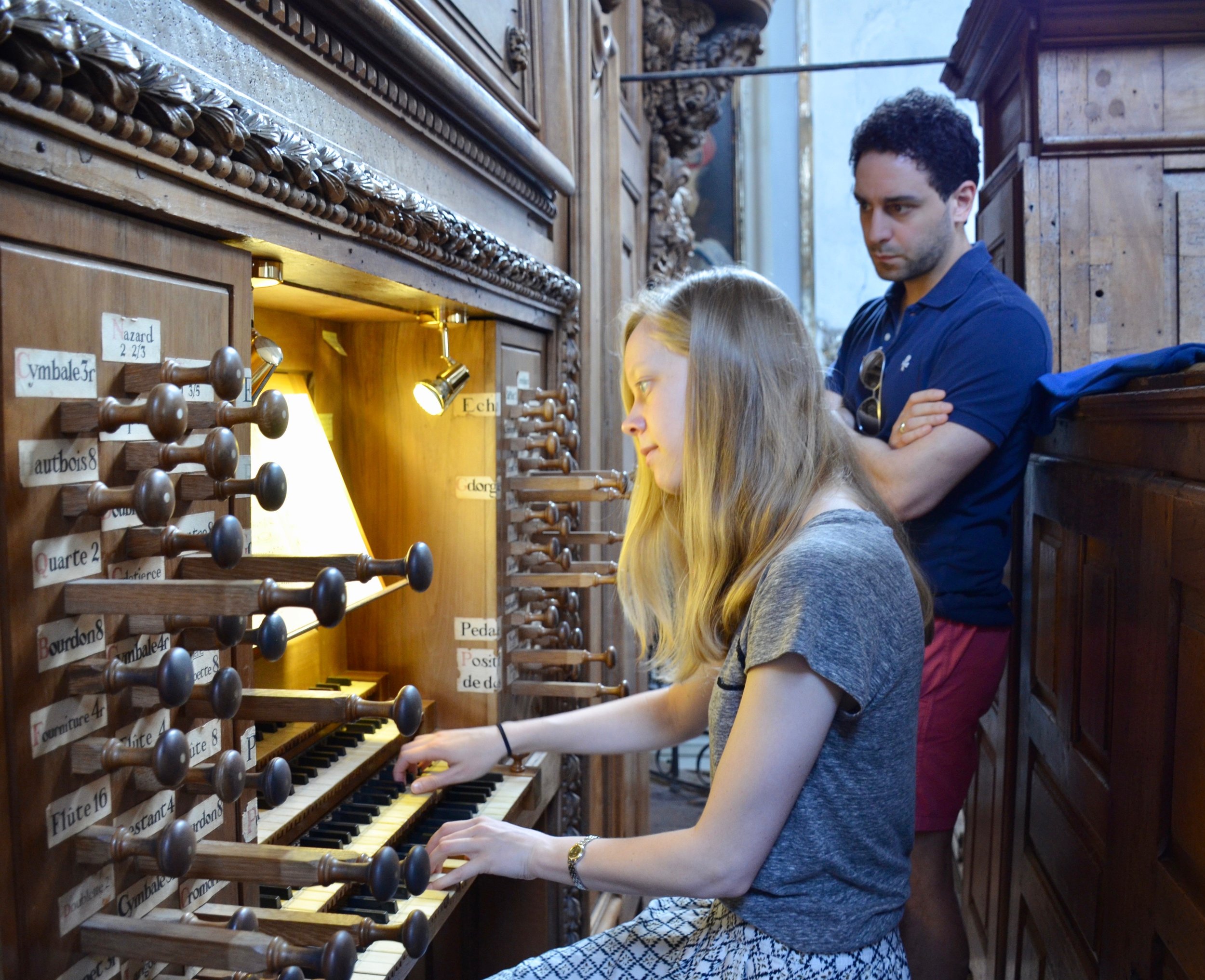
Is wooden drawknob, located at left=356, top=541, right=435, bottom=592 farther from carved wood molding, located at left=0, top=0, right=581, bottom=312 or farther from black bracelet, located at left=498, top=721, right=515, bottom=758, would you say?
black bracelet, located at left=498, top=721, right=515, bottom=758

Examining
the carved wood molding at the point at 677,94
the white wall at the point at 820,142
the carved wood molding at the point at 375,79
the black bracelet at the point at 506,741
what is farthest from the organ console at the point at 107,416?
the white wall at the point at 820,142

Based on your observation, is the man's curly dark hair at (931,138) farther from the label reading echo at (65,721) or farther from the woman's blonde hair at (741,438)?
the label reading echo at (65,721)

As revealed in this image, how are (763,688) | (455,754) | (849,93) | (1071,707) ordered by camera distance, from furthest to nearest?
(849,93), (1071,707), (455,754), (763,688)

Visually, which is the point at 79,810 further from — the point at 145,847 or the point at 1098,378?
the point at 1098,378

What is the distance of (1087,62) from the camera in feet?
8.55

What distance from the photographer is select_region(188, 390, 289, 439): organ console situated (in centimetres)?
91

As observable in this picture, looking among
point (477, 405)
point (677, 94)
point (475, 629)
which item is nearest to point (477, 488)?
point (477, 405)

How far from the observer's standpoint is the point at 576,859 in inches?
53.9

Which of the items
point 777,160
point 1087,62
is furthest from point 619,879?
point 777,160

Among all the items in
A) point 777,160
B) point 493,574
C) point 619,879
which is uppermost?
point 777,160

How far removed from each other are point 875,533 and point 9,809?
101 centimetres

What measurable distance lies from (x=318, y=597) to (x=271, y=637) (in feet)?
0.22

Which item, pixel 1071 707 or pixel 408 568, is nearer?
pixel 408 568

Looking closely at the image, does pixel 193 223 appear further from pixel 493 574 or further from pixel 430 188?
pixel 493 574
